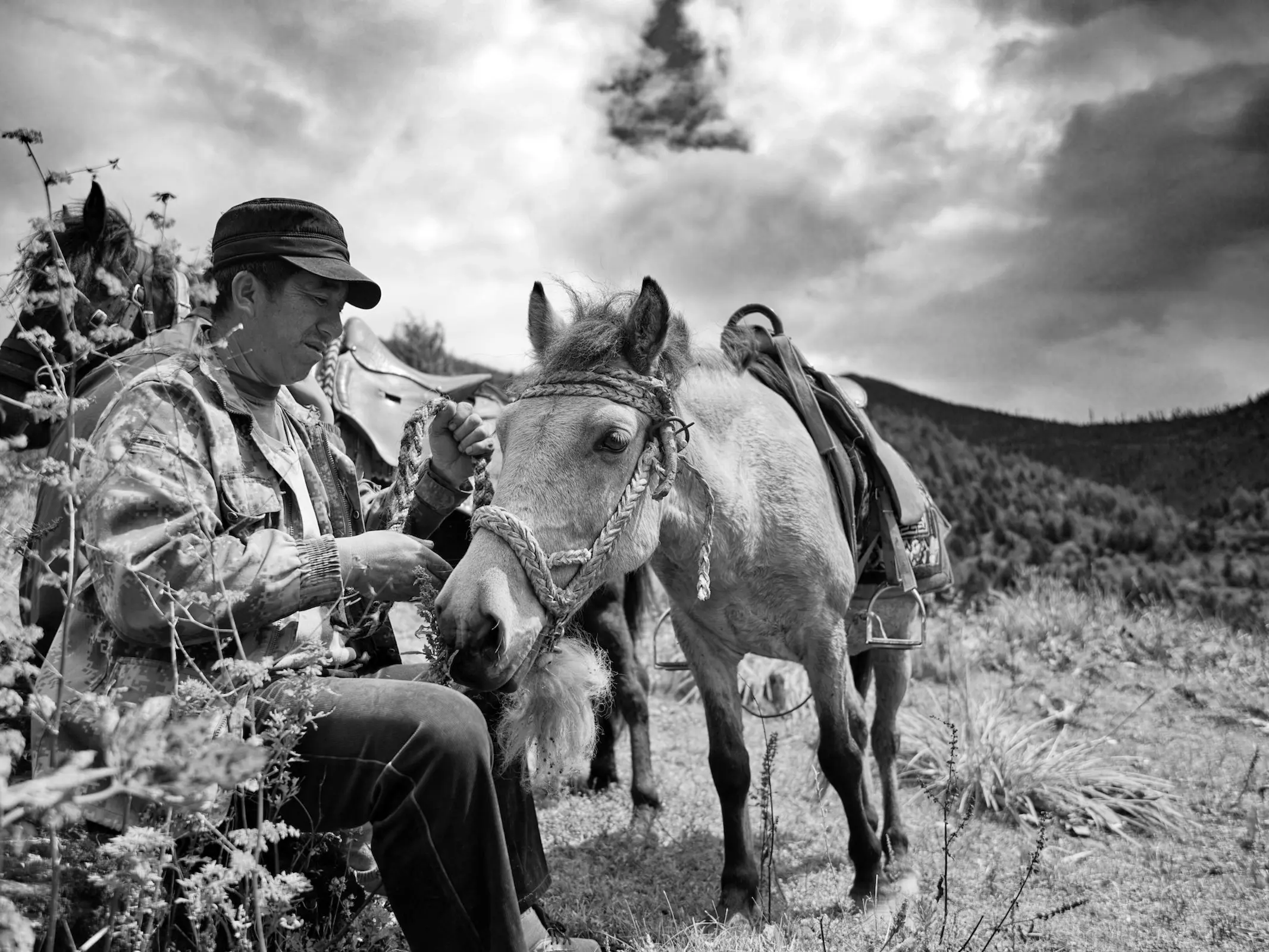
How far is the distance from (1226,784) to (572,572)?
4.68 m

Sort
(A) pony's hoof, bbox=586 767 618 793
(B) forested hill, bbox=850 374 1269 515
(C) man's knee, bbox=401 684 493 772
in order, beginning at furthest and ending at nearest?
(B) forested hill, bbox=850 374 1269 515 → (A) pony's hoof, bbox=586 767 618 793 → (C) man's knee, bbox=401 684 493 772

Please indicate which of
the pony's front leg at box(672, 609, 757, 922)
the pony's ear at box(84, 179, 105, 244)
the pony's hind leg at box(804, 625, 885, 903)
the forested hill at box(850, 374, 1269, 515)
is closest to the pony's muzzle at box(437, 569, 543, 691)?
the pony's front leg at box(672, 609, 757, 922)

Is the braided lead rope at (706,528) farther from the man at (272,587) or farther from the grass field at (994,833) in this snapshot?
the man at (272,587)

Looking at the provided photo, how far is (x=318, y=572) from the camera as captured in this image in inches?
70.9

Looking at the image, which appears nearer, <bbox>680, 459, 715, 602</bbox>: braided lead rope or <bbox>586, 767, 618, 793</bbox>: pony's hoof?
<bbox>680, 459, 715, 602</bbox>: braided lead rope

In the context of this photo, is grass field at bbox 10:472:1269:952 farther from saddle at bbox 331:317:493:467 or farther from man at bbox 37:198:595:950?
saddle at bbox 331:317:493:467

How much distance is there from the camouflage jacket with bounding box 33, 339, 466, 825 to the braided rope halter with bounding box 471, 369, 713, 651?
0.43 m

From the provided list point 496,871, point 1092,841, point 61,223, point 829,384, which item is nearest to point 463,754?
point 496,871

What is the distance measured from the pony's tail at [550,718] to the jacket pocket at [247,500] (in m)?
0.78

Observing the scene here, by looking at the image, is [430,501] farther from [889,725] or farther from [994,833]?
[994,833]

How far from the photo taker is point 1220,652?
749cm

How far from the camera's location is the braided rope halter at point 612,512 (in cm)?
196

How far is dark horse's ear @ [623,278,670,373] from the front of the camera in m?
2.26

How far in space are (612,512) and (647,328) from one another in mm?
553
